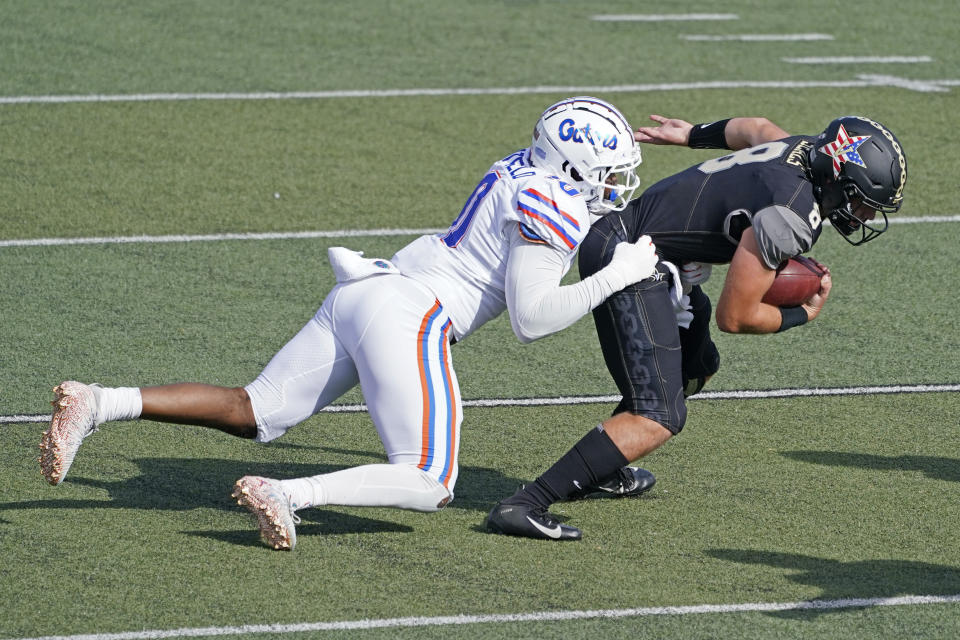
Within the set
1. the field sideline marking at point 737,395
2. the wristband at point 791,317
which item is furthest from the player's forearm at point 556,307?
the field sideline marking at point 737,395

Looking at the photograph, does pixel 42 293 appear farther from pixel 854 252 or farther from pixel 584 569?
pixel 854 252

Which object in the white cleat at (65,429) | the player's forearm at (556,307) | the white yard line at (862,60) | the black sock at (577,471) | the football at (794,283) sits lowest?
the black sock at (577,471)

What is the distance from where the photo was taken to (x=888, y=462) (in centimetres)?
589

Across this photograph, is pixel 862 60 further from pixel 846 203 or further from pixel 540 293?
pixel 540 293

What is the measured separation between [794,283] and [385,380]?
150cm

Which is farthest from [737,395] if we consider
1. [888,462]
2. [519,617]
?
[519,617]

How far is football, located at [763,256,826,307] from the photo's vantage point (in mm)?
5207

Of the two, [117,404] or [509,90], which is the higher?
[509,90]

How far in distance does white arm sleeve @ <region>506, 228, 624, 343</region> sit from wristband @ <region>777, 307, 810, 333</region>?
72 centimetres

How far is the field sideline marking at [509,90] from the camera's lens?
11.2 metres

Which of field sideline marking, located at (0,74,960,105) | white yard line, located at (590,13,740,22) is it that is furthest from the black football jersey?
white yard line, located at (590,13,740,22)

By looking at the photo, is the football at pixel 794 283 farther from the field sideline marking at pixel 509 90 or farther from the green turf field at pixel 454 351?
the field sideline marking at pixel 509 90

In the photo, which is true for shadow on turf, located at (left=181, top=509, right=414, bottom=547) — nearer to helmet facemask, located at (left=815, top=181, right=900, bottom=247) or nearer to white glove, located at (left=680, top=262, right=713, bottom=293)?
white glove, located at (left=680, top=262, right=713, bottom=293)

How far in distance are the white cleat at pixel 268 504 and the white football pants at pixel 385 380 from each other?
154mm
